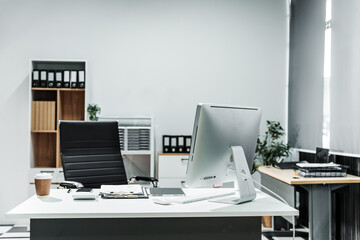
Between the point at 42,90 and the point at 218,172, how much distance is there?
3.06 meters

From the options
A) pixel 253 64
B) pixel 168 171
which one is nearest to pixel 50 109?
pixel 168 171

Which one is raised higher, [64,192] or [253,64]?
[253,64]

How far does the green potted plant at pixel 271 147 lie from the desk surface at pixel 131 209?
2206mm

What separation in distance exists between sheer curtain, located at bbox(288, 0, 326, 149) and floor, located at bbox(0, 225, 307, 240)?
3.38ft

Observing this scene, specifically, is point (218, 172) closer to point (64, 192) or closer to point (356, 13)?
point (64, 192)

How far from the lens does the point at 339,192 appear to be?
3.67 m

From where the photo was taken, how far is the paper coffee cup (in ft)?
7.04

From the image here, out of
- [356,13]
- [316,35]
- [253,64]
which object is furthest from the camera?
[253,64]

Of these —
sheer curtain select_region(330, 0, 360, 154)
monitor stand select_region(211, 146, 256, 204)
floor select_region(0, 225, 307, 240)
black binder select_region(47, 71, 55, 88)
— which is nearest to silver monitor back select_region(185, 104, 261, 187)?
monitor stand select_region(211, 146, 256, 204)

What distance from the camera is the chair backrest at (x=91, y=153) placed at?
2.99 m

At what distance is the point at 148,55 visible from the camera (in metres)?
→ 4.74

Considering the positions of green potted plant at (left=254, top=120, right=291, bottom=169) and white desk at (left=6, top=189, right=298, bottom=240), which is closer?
white desk at (left=6, top=189, right=298, bottom=240)

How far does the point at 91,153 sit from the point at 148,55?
6.58 feet

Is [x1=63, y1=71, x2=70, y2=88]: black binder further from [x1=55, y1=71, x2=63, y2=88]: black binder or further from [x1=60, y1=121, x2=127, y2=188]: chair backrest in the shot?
[x1=60, y1=121, x2=127, y2=188]: chair backrest
